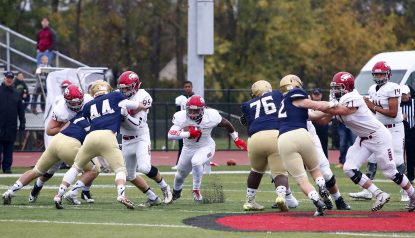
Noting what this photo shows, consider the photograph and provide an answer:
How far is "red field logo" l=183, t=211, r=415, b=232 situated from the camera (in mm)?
12703

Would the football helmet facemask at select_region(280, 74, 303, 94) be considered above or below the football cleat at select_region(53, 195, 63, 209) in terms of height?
above

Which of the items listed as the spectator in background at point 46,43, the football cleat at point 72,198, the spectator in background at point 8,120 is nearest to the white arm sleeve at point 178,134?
the football cleat at point 72,198

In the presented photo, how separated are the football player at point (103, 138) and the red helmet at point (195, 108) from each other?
3.99 ft

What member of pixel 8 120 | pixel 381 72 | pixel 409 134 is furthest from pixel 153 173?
pixel 8 120

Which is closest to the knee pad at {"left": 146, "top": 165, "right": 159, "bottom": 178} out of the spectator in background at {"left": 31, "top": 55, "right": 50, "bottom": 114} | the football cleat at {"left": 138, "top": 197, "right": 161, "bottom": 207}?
the football cleat at {"left": 138, "top": 197, "right": 161, "bottom": 207}

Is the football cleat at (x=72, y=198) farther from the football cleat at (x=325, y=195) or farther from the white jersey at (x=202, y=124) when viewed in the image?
the football cleat at (x=325, y=195)

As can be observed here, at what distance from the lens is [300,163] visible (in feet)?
46.5

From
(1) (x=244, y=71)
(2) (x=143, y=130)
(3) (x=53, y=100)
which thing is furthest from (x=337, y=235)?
(1) (x=244, y=71)

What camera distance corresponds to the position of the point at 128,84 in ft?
52.5

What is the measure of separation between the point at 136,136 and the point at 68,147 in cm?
105

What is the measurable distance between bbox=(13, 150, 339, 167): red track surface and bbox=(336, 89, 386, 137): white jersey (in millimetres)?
12276

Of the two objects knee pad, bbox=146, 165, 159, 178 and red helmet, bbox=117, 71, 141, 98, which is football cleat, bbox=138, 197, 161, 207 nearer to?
knee pad, bbox=146, 165, 159, 178

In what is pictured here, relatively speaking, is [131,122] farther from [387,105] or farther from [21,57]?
[21,57]

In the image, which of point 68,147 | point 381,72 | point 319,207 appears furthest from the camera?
point 381,72
